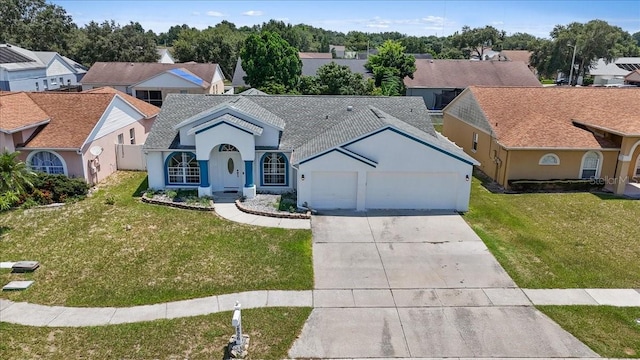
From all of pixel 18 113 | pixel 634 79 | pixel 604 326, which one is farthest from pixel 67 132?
pixel 634 79

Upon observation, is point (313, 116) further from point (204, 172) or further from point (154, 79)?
point (154, 79)

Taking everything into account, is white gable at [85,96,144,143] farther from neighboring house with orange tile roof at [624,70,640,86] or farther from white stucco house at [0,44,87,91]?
neighboring house with orange tile roof at [624,70,640,86]

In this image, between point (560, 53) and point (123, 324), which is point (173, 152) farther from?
point (560, 53)

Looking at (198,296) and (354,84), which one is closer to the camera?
(198,296)

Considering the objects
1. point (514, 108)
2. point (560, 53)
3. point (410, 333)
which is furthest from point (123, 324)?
point (560, 53)

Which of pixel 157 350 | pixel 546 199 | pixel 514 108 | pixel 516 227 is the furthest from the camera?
pixel 514 108
